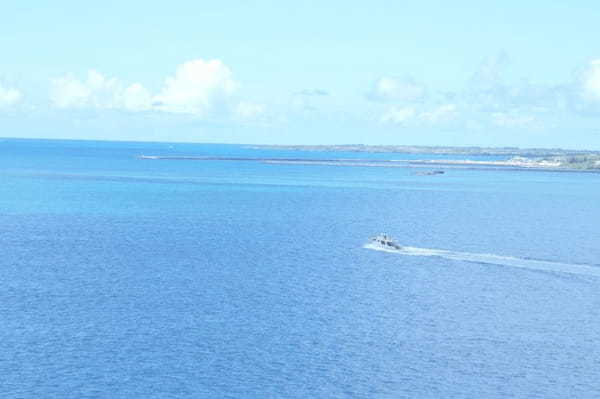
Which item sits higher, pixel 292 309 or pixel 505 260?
pixel 505 260

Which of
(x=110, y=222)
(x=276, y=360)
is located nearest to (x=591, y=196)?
(x=110, y=222)

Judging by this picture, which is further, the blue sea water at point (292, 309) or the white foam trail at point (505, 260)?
the white foam trail at point (505, 260)

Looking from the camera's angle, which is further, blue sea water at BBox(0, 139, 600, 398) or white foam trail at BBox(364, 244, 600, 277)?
white foam trail at BBox(364, 244, 600, 277)

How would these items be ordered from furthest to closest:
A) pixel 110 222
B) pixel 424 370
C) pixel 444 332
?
pixel 110 222
pixel 444 332
pixel 424 370

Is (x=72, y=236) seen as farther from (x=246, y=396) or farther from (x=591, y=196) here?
(x=591, y=196)

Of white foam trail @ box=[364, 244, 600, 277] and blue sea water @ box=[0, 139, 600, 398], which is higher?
white foam trail @ box=[364, 244, 600, 277]
